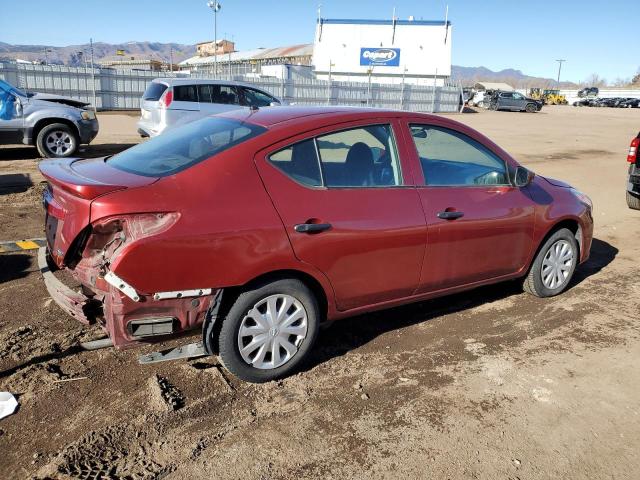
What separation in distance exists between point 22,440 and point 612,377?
3566 mm

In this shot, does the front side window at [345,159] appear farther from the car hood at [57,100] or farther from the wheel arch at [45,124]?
the car hood at [57,100]

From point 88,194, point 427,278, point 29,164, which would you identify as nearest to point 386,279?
point 427,278

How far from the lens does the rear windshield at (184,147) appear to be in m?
3.31

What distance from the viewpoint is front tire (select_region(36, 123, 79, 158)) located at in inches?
Result: 436

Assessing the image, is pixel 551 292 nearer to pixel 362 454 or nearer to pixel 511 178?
pixel 511 178

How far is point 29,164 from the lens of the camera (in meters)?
10.9

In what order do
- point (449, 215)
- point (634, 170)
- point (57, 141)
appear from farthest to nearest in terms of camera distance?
1. point (57, 141)
2. point (634, 170)
3. point (449, 215)

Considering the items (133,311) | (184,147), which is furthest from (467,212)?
(133,311)

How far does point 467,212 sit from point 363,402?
5.35 ft

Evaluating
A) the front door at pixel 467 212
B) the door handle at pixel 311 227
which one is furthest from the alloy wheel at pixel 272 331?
the front door at pixel 467 212

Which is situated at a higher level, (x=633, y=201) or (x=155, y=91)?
(x=155, y=91)

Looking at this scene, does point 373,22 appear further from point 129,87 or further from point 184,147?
point 184,147

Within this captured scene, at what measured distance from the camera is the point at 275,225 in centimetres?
321

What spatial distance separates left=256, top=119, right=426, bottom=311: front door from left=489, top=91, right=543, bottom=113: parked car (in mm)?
44220
